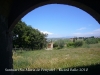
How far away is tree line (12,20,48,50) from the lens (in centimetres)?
2514

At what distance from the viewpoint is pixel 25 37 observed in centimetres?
2592

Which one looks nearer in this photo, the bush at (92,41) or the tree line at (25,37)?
the tree line at (25,37)

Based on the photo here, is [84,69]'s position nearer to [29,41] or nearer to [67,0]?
[67,0]

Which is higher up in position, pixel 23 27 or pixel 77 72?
pixel 23 27

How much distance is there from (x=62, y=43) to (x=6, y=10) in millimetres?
28284

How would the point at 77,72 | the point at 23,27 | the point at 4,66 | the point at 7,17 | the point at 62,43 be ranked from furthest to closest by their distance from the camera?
1. the point at 62,43
2. the point at 23,27
3. the point at 77,72
4. the point at 7,17
5. the point at 4,66

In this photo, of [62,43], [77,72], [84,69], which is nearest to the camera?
[77,72]

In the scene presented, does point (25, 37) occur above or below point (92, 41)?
above

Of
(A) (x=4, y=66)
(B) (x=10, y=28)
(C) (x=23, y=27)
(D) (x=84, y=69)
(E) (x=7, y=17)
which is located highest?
(C) (x=23, y=27)

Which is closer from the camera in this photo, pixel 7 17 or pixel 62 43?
pixel 7 17

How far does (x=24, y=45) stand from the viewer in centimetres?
2630

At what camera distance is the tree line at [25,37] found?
25.1 meters

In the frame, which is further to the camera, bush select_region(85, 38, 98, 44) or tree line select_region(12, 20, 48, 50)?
bush select_region(85, 38, 98, 44)

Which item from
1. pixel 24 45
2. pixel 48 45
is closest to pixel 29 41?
pixel 24 45
